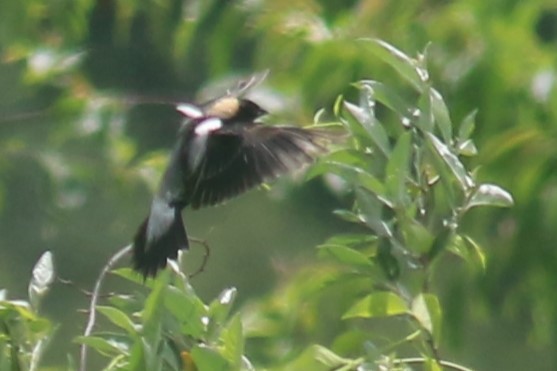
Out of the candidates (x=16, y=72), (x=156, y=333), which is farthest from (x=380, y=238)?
(x=16, y=72)

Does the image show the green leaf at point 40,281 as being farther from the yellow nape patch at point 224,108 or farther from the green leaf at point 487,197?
the yellow nape patch at point 224,108

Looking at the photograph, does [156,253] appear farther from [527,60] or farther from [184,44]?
[184,44]

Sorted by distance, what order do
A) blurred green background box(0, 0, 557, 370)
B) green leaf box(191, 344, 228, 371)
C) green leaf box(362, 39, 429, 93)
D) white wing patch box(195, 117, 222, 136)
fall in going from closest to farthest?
green leaf box(191, 344, 228, 371), green leaf box(362, 39, 429, 93), white wing patch box(195, 117, 222, 136), blurred green background box(0, 0, 557, 370)

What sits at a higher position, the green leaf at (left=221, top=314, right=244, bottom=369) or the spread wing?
the green leaf at (left=221, top=314, right=244, bottom=369)

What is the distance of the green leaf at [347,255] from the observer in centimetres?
85

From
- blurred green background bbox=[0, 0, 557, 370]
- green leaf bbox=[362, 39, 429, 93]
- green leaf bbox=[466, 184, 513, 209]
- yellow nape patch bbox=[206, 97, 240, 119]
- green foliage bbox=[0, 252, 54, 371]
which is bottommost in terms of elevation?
blurred green background bbox=[0, 0, 557, 370]

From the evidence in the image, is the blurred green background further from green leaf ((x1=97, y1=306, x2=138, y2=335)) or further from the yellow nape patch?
green leaf ((x1=97, y1=306, x2=138, y2=335))

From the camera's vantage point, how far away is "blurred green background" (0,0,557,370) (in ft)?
5.29

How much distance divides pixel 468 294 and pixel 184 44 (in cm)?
68

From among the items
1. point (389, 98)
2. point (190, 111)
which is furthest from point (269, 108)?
point (389, 98)

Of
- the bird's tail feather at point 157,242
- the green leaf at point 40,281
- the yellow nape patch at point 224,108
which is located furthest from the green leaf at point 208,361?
the yellow nape patch at point 224,108

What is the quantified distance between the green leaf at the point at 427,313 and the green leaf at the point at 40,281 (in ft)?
0.66

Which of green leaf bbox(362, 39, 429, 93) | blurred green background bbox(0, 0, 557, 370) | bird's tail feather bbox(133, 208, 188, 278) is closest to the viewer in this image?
green leaf bbox(362, 39, 429, 93)

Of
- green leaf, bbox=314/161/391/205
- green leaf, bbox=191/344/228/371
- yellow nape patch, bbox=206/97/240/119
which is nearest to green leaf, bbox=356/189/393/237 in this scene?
green leaf, bbox=314/161/391/205
